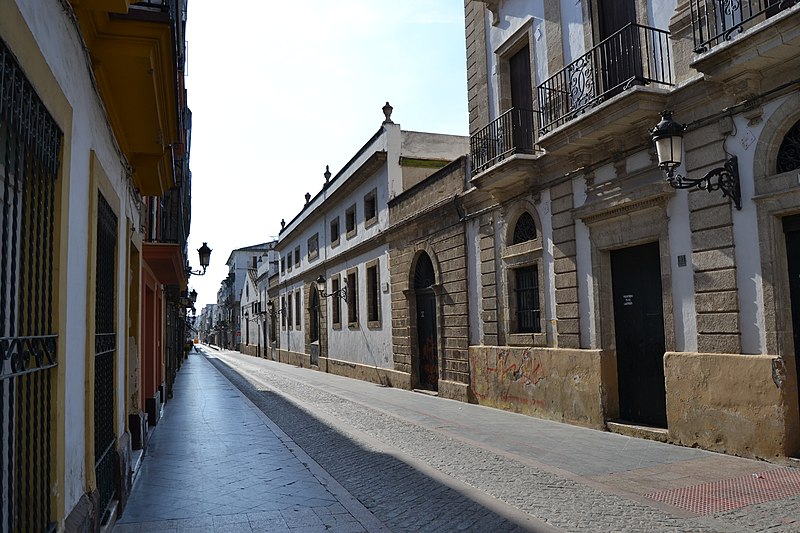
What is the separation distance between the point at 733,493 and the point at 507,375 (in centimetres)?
615

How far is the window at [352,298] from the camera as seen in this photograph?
21953 millimetres

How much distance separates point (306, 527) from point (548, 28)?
29.9 ft

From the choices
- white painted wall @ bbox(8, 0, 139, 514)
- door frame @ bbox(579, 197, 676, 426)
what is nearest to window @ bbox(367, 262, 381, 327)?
door frame @ bbox(579, 197, 676, 426)

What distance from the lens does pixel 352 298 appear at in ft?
73.4

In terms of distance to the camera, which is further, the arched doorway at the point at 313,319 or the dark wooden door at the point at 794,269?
the arched doorway at the point at 313,319

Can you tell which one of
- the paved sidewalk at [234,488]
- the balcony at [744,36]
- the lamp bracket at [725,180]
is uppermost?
the balcony at [744,36]

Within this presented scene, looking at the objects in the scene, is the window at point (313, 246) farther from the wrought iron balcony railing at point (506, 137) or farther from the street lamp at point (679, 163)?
the street lamp at point (679, 163)

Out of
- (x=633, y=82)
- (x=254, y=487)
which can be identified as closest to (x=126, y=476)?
(x=254, y=487)

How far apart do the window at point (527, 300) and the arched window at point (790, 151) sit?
4.96m

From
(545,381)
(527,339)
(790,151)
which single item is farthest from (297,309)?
(790,151)

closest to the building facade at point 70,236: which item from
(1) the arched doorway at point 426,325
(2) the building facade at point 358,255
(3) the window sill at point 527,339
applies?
(3) the window sill at point 527,339

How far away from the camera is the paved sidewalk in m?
5.23

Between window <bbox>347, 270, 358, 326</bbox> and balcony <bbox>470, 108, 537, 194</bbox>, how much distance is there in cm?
1003

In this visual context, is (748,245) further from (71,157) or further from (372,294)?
(372,294)
